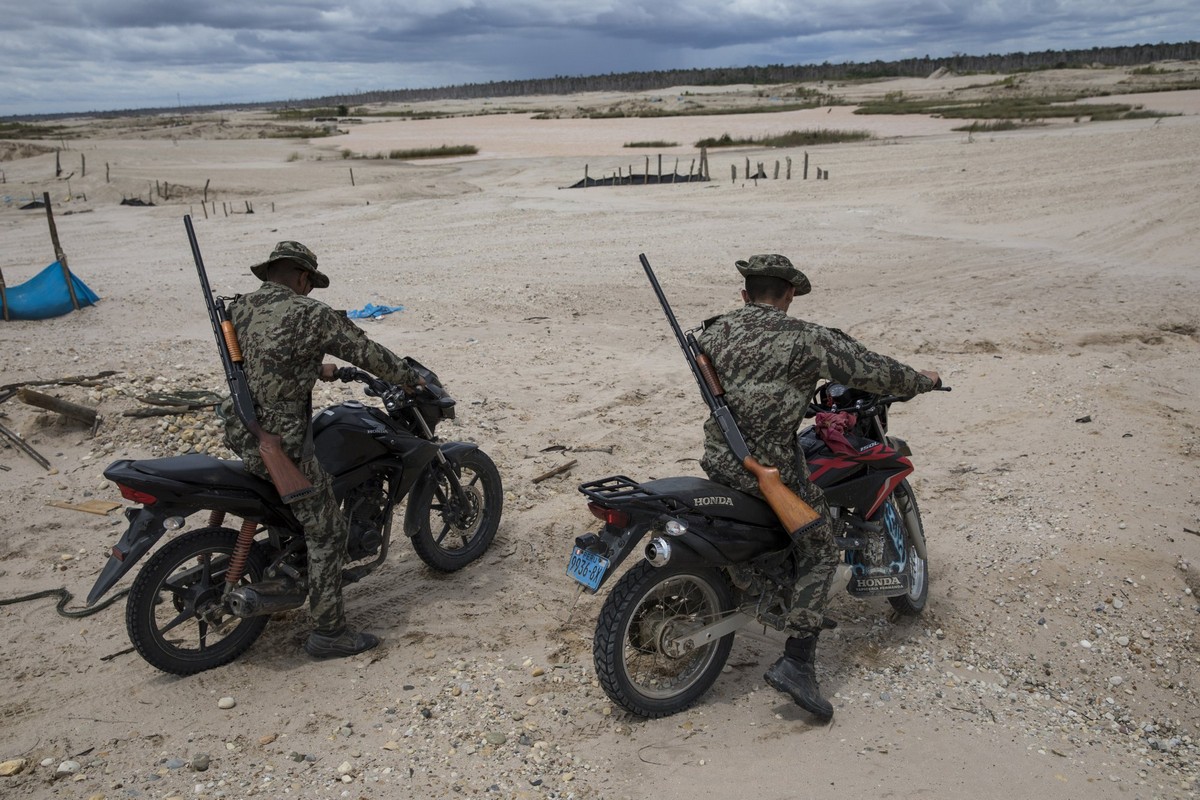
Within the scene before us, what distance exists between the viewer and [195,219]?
23344 mm

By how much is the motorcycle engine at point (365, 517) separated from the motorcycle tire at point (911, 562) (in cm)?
284

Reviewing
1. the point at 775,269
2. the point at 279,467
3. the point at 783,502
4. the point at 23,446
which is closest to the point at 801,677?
the point at 783,502

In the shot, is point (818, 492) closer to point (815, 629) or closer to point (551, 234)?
point (815, 629)

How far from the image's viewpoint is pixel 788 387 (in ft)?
12.8

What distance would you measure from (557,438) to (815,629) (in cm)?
390

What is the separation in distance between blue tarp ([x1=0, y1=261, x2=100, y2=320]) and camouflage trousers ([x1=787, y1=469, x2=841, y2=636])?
10943 millimetres

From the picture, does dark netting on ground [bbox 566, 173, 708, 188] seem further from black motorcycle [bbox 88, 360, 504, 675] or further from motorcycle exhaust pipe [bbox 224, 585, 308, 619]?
motorcycle exhaust pipe [bbox 224, 585, 308, 619]

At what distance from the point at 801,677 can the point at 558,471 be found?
131 inches

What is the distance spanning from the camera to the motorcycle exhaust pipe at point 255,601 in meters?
4.39

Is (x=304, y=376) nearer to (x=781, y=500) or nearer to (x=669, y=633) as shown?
(x=669, y=633)

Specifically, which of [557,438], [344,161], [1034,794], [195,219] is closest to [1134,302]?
[557,438]

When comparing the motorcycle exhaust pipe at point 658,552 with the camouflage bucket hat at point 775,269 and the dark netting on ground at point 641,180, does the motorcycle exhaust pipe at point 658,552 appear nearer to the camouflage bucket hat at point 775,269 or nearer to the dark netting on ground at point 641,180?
the camouflage bucket hat at point 775,269

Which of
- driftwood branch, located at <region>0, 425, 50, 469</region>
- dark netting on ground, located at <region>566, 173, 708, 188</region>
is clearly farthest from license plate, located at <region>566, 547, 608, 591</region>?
dark netting on ground, located at <region>566, 173, 708, 188</region>

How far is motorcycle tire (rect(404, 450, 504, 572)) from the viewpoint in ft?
17.4
